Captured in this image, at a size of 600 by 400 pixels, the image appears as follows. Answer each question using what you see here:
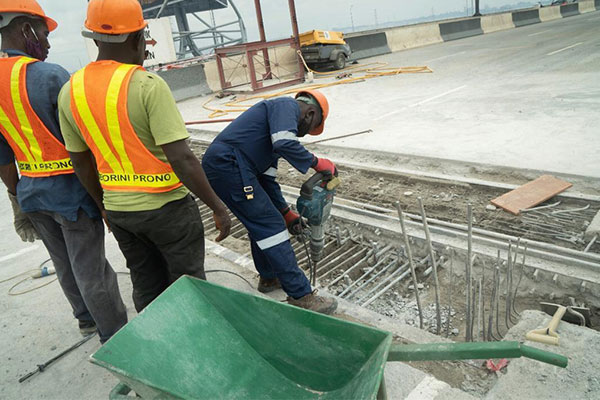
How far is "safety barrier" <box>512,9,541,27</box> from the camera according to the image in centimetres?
2494

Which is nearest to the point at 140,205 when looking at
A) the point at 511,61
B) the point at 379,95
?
the point at 379,95

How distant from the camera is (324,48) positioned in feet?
45.8

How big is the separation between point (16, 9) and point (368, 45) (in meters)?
17.5

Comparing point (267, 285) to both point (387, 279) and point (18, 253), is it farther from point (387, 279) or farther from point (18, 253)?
point (18, 253)

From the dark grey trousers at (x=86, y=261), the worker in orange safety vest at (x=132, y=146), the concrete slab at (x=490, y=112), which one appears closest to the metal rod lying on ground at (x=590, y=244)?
the concrete slab at (x=490, y=112)

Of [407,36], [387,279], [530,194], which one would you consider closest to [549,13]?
[407,36]

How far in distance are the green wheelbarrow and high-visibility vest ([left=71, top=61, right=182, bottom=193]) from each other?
55cm

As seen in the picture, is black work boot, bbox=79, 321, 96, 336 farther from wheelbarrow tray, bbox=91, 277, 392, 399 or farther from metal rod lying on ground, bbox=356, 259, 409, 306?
metal rod lying on ground, bbox=356, 259, 409, 306

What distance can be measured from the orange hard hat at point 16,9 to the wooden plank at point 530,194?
12.2ft

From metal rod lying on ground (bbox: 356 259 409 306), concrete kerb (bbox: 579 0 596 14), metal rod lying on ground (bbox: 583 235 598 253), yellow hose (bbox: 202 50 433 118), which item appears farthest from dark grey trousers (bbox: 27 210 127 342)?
concrete kerb (bbox: 579 0 596 14)

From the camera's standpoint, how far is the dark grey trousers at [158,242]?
6.76 ft

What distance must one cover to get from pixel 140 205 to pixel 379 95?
8170mm

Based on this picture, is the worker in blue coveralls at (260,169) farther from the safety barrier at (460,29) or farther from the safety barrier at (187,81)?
the safety barrier at (460,29)

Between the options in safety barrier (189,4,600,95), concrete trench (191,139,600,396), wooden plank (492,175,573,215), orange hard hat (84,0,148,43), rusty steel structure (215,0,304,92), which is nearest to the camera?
orange hard hat (84,0,148,43)
